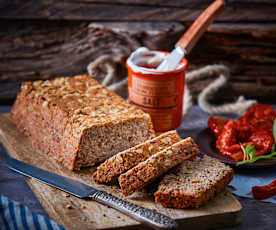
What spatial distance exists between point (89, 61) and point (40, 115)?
1368 mm

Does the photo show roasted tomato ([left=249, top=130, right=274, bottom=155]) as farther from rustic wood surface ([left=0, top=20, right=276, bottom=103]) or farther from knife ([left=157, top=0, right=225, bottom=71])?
rustic wood surface ([left=0, top=20, right=276, bottom=103])

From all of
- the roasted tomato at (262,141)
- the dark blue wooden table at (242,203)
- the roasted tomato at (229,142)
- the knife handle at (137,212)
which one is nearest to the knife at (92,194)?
the knife handle at (137,212)

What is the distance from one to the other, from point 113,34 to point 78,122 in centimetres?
164

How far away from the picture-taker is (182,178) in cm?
247

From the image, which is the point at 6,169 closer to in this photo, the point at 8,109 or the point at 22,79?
the point at 8,109

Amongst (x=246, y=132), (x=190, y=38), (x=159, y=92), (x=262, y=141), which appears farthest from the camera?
(x=190, y=38)

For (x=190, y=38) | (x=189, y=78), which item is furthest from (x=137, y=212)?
(x=189, y=78)

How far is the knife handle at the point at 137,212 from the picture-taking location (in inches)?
82.8

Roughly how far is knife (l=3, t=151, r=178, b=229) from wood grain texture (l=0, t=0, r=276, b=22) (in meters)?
1.77

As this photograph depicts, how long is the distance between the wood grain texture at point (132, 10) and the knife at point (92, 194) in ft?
5.81

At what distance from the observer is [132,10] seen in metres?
4.06

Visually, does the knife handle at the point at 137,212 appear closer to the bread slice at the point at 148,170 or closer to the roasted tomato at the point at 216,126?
the bread slice at the point at 148,170

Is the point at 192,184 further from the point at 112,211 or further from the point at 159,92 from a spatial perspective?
the point at 159,92

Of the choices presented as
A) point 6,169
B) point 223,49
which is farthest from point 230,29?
point 6,169
